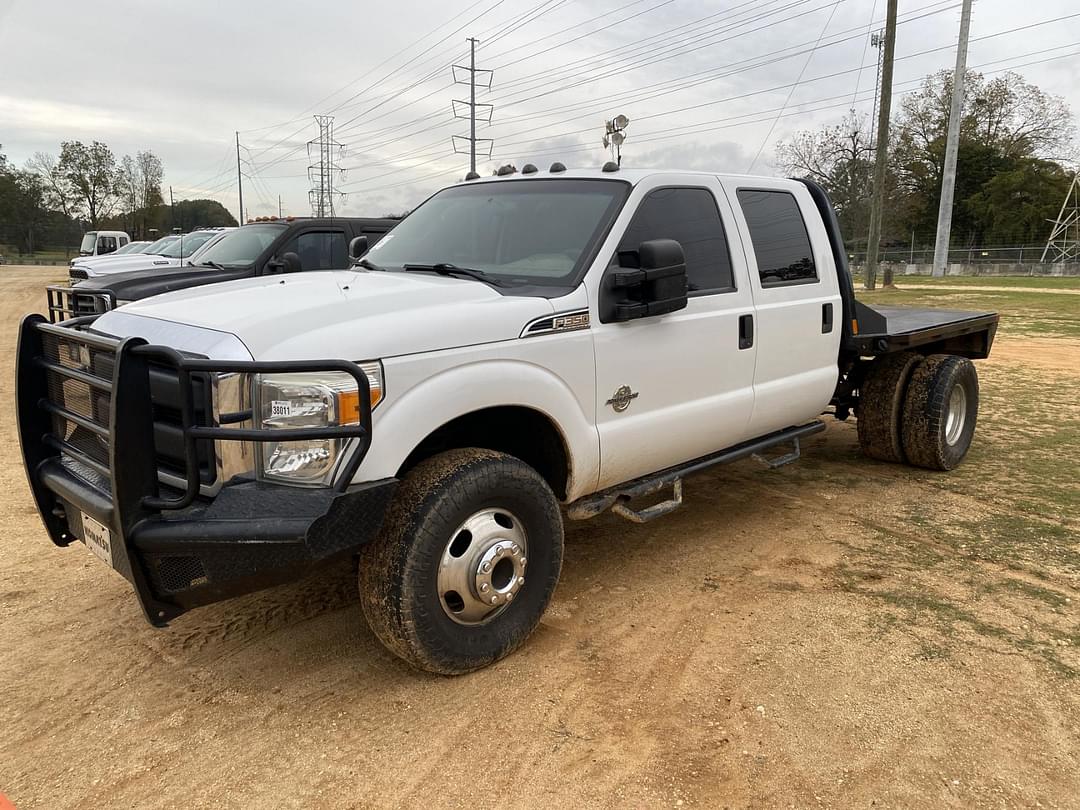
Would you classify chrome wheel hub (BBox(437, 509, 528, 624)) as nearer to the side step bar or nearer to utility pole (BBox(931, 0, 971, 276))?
the side step bar

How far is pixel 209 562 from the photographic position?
2715 millimetres

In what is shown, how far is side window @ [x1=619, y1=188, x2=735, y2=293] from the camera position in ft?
13.3

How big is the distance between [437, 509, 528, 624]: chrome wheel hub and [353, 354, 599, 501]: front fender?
0.43 meters

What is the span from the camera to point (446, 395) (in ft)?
10.1

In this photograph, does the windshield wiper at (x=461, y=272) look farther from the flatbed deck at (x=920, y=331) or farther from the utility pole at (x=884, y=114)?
the utility pole at (x=884, y=114)

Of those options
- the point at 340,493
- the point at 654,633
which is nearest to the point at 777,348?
the point at 654,633

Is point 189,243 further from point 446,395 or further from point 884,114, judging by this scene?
point 884,114

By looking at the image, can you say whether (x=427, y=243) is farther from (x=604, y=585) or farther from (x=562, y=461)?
(x=604, y=585)

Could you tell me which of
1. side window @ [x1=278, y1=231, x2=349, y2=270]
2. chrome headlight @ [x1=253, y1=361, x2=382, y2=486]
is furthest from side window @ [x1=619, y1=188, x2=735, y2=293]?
side window @ [x1=278, y1=231, x2=349, y2=270]

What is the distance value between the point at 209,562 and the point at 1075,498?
557 centimetres

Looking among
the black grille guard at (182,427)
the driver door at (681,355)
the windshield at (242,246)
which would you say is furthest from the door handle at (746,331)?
the windshield at (242,246)

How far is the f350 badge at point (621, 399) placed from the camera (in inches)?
150

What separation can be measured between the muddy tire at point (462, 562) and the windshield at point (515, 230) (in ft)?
3.33

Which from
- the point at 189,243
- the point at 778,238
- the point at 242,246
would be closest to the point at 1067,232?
the point at 189,243
